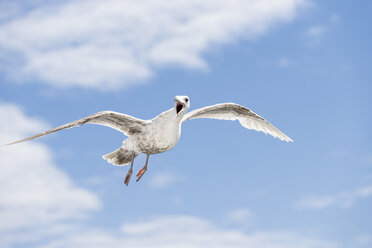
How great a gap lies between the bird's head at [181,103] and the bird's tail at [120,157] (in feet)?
10.4

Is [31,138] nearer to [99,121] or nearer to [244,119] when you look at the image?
[99,121]

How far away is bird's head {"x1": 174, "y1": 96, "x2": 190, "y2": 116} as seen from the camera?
13.7 m

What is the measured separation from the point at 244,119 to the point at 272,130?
57.9 inches

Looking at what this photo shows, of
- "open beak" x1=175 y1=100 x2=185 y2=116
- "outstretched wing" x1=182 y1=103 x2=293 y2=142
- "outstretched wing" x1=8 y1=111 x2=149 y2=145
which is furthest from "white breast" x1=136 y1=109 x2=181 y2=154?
"outstretched wing" x1=182 y1=103 x2=293 y2=142

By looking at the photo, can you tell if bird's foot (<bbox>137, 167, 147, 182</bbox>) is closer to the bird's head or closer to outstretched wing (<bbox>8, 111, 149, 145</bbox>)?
outstretched wing (<bbox>8, 111, 149, 145</bbox>)

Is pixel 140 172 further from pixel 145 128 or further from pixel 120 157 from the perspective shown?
pixel 145 128

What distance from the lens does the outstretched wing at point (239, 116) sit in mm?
16691

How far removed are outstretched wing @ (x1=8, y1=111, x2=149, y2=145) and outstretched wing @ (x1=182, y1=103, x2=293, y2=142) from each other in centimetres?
181

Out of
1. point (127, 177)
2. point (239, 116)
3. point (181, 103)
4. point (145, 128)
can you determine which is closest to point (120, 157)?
point (127, 177)

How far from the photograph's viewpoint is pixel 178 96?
1368 cm

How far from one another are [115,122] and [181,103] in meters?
2.64

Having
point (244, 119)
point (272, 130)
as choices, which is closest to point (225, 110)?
point (244, 119)

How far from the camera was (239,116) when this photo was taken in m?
18.6

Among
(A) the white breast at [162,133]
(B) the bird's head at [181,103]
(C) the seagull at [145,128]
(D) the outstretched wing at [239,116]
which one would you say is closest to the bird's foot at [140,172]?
(C) the seagull at [145,128]
